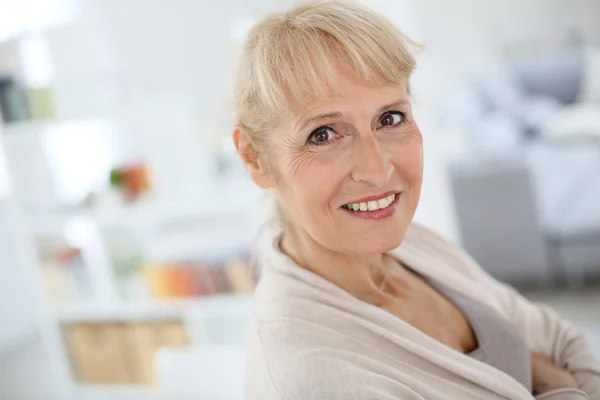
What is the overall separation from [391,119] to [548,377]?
523mm

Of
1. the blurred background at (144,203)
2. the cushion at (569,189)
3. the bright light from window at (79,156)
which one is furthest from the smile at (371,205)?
the cushion at (569,189)

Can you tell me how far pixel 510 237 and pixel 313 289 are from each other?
244 centimetres

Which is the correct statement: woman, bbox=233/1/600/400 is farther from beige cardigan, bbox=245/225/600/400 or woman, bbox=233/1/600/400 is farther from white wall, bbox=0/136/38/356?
white wall, bbox=0/136/38/356

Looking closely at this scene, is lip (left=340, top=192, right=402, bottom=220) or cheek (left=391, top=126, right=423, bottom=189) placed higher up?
cheek (left=391, top=126, right=423, bottom=189)

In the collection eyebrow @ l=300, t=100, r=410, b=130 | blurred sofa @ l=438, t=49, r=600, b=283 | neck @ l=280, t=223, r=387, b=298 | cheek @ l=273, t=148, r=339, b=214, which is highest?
eyebrow @ l=300, t=100, r=410, b=130

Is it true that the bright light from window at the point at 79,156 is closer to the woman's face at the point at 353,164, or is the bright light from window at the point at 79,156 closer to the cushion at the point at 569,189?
the cushion at the point at 569,189

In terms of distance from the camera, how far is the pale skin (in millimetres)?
922

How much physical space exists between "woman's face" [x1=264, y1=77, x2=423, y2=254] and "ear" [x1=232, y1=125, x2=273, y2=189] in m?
0.04

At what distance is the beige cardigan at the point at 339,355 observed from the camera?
0.90 meters

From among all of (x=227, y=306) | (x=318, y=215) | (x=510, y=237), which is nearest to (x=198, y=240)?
(x=227, y=306)

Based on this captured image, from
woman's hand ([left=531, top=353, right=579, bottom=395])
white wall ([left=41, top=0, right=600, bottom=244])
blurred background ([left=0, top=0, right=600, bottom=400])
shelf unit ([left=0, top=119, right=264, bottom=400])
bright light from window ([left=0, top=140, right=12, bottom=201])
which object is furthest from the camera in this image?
bright light from window ([left=0, top=140, right=12, bottom=201])

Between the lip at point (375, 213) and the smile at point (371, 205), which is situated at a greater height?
the smile at point (371, 205)

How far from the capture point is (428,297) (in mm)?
1150

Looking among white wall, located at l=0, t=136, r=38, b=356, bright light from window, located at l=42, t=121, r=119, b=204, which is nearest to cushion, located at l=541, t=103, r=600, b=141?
bright light from window, located at l=42, t=121, r=119, b=204
